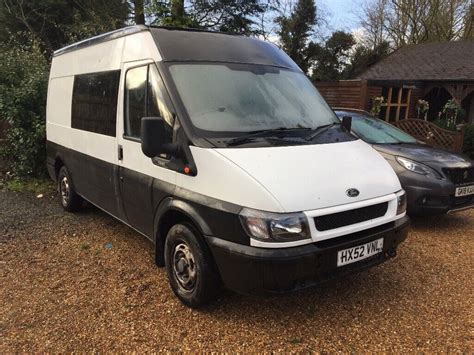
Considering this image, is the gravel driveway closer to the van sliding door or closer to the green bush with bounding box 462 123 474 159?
the van sliding door

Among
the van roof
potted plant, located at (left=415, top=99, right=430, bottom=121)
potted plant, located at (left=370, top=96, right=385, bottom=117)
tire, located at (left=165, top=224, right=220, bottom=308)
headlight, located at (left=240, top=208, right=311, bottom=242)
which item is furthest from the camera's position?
potted plant, located at (left=415, top=99, right=430, bottom=121)

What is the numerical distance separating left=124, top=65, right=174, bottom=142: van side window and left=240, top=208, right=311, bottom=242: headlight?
1031 mm

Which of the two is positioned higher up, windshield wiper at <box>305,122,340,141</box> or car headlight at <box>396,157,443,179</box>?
windshield wiper at <box>305,122,340,141</box>

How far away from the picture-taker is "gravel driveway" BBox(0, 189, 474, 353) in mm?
3090

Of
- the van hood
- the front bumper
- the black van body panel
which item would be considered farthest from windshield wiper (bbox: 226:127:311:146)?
the front bumper

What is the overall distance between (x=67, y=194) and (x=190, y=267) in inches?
141

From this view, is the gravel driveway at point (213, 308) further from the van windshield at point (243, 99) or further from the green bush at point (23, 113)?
the green bush at point (23, 113)

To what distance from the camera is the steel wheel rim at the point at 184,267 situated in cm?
340

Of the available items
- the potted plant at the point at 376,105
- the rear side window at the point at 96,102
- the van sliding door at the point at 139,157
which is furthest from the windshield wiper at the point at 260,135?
the potted plant at the point at 376,105

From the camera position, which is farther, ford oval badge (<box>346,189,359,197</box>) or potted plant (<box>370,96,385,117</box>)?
potted plant (<box>370,96,385,117</box>)

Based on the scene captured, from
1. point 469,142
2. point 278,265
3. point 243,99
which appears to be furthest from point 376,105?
point 278,265

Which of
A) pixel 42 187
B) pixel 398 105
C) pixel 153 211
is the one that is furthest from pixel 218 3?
pixel 153 211

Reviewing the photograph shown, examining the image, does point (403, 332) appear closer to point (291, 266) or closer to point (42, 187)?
point (291, 266)

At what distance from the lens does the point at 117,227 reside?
5645 mm
